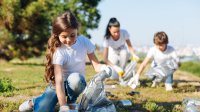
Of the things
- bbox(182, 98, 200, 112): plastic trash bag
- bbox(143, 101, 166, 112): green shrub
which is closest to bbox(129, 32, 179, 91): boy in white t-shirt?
bbox(143, 101, 166, 112): green shrub

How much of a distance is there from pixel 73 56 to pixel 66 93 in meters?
0.62

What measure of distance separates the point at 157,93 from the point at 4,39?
669 inches

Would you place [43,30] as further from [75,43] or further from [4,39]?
[75,43]

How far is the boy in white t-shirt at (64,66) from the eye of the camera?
630 cm

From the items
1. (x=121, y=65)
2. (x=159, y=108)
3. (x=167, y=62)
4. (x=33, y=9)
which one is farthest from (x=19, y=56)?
(x=159, y=108)

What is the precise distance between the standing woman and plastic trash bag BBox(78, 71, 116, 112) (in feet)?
14.7

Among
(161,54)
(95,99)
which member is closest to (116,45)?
(161,54)

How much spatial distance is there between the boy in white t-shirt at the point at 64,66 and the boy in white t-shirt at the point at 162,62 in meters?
3.98

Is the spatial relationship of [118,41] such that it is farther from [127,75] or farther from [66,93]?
[66,93]

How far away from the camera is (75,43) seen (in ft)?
22.2

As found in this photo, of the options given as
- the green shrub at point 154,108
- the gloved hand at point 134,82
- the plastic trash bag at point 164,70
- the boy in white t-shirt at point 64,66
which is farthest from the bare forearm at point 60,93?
the plastic trash bag at point 164,70

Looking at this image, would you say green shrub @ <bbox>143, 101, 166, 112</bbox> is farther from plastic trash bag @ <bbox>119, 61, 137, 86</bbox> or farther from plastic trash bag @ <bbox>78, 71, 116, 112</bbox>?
plastic trash bag @ <bbox>119, 61, 137, 86</bbox>

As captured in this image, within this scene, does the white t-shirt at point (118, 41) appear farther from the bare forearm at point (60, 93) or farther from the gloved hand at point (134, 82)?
the bare forearm at point (60, 93)

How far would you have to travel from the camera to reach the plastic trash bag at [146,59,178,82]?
1099 centimetres
